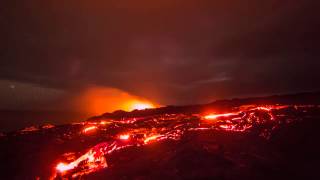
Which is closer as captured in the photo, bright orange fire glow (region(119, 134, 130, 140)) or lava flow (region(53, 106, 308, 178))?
lava flow (region(53, 106, 308, 178))

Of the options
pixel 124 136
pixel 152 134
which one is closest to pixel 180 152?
pixel 152 134

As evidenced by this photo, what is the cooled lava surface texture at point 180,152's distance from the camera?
9539mm

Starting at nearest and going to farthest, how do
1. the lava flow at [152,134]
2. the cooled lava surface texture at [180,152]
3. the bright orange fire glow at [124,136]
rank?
the cooled lava surface texture at [180,152] < the lava flow at [152,134] < the bright orange fire glow at [124,136]

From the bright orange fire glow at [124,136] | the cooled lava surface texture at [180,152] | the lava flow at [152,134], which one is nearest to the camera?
the cooled lava surface texture at [180,152]

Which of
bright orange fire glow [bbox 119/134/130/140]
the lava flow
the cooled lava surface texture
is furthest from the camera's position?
bright orange fire glow [bbox 119/134/130/140]

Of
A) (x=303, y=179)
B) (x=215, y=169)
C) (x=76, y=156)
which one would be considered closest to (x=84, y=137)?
(x=76, y=156)

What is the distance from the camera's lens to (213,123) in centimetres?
1560

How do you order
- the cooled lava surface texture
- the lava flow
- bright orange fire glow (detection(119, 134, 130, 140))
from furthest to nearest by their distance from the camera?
bright orange fire glow (detection(119, 134, 130, 140))
the lava flow
the cooled lava surface texture

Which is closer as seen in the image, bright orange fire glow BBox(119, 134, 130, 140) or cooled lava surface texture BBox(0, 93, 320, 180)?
cooled lava surface texture BBox(0, 93, 320, 180)

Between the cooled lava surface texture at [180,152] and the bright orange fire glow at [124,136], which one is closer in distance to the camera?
the cooled lava surface texture at [180,152]

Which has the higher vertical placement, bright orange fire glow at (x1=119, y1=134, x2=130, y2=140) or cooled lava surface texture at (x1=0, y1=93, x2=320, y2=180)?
bright orange fire glow at (x1=119, y1=134, x2=130, y2=140)

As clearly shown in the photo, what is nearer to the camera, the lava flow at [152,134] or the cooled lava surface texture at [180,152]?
the cooled lava surface texture at [180,152]

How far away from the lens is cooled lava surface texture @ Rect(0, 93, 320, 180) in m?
9.54

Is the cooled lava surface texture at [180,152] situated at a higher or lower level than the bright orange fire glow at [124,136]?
lower
